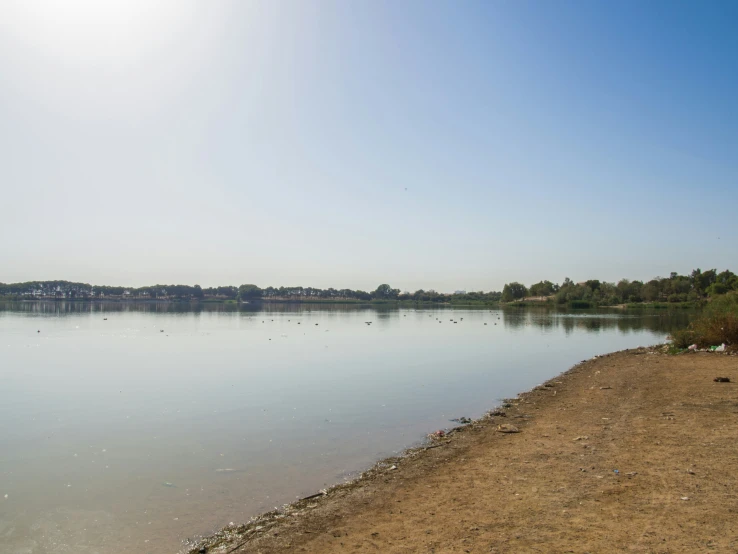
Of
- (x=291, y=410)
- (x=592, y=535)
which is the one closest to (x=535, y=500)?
(x=592, y=535)

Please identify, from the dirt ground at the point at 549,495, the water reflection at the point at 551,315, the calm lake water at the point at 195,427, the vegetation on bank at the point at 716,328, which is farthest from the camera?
the water reflection at the point at 551,315

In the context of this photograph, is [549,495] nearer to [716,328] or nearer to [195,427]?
[195,427]

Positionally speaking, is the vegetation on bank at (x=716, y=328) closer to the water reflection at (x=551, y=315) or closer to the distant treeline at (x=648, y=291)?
the water reflection at (x=551, y=315)

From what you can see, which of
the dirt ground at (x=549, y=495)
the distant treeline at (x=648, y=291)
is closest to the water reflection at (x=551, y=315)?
the distant treeline at (x=648, y=291)

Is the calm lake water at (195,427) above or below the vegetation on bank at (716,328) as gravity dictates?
below

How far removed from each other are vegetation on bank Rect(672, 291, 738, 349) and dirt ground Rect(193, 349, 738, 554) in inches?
535

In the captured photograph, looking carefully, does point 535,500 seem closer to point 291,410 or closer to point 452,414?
point 452,414

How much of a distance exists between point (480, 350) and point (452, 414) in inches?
854

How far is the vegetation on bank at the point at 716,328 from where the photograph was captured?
980 inches

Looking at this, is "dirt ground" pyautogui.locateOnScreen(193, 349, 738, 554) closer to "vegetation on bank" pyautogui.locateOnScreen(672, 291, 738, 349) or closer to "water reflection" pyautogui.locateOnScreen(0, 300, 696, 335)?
"vegetation on bank" pyautogui.locateOnScreen(672, 291, 738, 349)

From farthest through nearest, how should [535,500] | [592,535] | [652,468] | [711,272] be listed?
1. [711,272]
2. [652,468]
3. [535,500]
4. [592,535]

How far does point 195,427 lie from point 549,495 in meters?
11.0

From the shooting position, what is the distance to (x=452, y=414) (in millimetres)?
16656

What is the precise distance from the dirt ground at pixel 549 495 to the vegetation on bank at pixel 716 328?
13.6 metres
